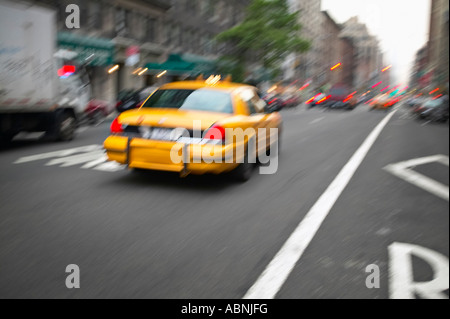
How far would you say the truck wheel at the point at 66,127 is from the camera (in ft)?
38.4

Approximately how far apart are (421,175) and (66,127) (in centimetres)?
813

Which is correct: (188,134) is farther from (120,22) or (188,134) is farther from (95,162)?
(120,22)

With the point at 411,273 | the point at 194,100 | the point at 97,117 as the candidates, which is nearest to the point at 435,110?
the point at 97,117

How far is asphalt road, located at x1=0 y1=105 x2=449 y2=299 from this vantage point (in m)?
3.58

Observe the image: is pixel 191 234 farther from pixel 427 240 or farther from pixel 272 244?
pixel 427 240

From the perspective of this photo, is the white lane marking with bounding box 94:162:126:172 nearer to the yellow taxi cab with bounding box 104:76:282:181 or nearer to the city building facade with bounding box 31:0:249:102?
the yellow taxi cab with bounding box 104:76:282:181

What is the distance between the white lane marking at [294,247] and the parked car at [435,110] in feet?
69.6

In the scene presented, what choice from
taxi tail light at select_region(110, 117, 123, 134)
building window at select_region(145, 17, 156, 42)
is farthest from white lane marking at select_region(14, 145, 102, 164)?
building window at select_region(145, 17, 156, 42)

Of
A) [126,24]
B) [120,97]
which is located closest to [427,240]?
[120,97]

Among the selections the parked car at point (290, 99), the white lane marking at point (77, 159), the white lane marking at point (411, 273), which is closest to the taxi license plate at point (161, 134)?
the white lane marking at point (77, 159)

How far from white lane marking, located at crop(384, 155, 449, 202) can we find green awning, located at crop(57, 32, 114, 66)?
18404 mm
